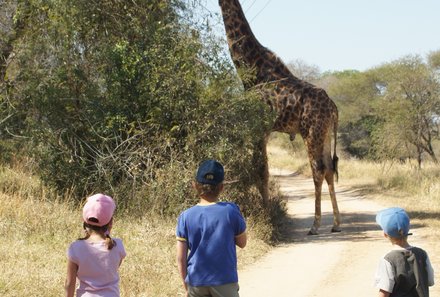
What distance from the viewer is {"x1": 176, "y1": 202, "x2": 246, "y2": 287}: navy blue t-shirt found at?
14.4 ft

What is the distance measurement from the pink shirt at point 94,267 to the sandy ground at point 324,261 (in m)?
3.38

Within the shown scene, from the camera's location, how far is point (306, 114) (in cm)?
1219

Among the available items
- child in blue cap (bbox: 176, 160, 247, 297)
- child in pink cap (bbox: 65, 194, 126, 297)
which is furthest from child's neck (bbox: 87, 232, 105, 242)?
child in blue cap (bbox: 176, 160, 247, 297)

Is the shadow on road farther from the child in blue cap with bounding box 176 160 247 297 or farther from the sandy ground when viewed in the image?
the child in blue cap with bounding box 176 160 247 297

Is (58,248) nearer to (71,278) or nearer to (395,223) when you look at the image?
(71,278)

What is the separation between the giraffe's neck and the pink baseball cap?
8.32m

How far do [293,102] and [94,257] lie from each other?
842 cm

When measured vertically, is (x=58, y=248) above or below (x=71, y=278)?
below

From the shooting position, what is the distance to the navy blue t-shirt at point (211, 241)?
440 centimetres

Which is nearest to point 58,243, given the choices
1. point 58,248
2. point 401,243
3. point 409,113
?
point 58,248

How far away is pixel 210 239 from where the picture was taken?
4398 millimetres

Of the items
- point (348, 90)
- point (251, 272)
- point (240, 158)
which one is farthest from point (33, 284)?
point (348, 90)

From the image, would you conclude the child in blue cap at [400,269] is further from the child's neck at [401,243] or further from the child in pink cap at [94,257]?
the child in pink cap at [94,257]

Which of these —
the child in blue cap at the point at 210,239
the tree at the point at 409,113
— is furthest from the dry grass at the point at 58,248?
the tree at the point at 409,113
